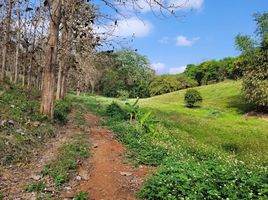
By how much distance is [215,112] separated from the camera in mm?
39906

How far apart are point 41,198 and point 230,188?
3.55m

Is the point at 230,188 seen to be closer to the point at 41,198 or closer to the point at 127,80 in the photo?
the point at 41,198

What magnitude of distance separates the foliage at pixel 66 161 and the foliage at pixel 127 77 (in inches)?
3002

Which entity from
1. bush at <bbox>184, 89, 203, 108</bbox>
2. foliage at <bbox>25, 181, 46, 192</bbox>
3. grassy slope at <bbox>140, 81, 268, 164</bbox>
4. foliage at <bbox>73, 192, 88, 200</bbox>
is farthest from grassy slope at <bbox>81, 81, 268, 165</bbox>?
foliage at <bbox>25, 181, 46, 192</bbox>

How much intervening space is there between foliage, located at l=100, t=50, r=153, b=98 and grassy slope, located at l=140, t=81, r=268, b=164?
29.3 meters

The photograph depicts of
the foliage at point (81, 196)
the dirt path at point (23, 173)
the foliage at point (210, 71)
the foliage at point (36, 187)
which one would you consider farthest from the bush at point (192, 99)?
the foliage at point (81, 196)

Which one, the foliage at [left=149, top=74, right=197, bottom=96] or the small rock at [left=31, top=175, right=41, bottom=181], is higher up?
the foliage at [left=149, top=74, right=197, bottom=96]

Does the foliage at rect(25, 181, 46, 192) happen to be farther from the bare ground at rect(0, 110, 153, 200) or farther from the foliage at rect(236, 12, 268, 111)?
the foliage at rect(236, 12, 268, 111)

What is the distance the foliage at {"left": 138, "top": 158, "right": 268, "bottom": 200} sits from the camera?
221 inches

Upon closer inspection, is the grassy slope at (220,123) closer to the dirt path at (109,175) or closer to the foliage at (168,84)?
the dirt path at (109,175)

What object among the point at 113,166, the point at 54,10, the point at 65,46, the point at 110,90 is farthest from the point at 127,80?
the point at 113,166

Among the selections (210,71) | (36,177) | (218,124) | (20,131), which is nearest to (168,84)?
(210,71)

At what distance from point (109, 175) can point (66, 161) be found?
50.8 inches

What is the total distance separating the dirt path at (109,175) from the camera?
6.78m
